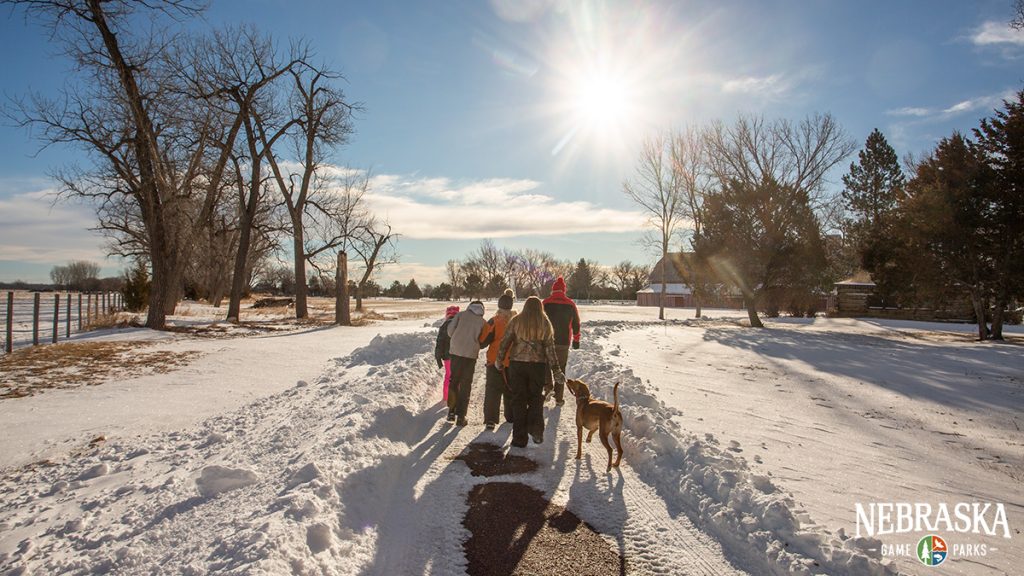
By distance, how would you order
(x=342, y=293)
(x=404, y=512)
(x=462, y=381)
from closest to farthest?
1. (x=404, y=512)
2. (x=462, y=381)
3. (x=342, y=293)

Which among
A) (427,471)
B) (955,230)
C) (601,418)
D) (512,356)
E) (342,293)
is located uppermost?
(955,230)

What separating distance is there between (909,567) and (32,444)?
28.2 ft

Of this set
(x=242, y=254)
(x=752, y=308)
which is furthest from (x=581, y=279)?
(x=242, y=254)

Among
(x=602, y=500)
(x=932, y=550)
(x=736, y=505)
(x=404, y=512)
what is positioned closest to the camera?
(x=932, y=550)

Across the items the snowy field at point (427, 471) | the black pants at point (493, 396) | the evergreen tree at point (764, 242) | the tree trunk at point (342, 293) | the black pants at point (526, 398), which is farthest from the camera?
the evergreen tree at point (764, 242)

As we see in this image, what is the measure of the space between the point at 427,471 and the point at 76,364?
9.66 meters

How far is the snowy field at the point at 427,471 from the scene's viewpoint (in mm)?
3508

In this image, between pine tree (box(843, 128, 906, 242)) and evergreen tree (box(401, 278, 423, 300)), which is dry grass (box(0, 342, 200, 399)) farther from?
evergreen tree (box(401, 278, 423, 300))

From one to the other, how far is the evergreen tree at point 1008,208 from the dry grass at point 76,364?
28710 millimetres

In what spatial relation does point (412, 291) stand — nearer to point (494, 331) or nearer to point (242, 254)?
point (242, 254)

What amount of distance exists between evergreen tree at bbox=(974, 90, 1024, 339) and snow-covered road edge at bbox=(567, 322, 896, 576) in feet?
71.2

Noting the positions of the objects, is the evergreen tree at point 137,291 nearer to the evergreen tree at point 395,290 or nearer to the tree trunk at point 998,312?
the tree trunk at point 998,312

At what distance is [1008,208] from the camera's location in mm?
20031

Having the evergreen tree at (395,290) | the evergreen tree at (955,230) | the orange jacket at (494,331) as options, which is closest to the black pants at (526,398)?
the orange jacket at (494,331)
